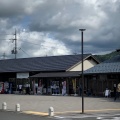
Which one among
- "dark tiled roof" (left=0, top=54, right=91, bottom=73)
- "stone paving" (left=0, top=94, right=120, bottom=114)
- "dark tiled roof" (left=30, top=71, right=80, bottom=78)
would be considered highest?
"dark tiled roof" (left=0, top=54, right=91, bottom=73)


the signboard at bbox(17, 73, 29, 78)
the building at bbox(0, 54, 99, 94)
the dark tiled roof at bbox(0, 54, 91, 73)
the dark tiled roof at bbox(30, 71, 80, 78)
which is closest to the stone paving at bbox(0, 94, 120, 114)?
the dark tiled roof at bbox(30, 71, 80, 78)

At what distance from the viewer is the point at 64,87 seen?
46031mm

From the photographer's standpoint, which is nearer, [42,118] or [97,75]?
[42,118]

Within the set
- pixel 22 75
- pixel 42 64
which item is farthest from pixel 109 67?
pixel 22 75

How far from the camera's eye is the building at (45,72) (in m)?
48.3

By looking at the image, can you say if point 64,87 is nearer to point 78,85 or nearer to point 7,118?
point 78,85

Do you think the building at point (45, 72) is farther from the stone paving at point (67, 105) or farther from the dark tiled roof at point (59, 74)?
the stone paving at point (67, 105)

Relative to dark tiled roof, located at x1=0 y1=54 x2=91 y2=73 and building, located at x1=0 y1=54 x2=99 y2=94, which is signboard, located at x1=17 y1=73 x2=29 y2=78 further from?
dark tiled roof, located at x1=0 y1=54 x2=91 y2=73

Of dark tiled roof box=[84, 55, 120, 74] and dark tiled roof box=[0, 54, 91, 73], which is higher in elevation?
dark tiled roof box=[0, 54, 91, 73]

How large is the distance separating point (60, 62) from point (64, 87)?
317 inches

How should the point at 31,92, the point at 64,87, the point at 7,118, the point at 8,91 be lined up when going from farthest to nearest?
the point at 8,91
the point at 31,92
the point at 64,87
the point at 7,118

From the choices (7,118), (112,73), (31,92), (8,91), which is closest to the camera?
(7,118)

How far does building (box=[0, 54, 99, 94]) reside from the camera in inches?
1900

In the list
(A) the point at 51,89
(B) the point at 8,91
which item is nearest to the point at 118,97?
(A) the point at 51,89
